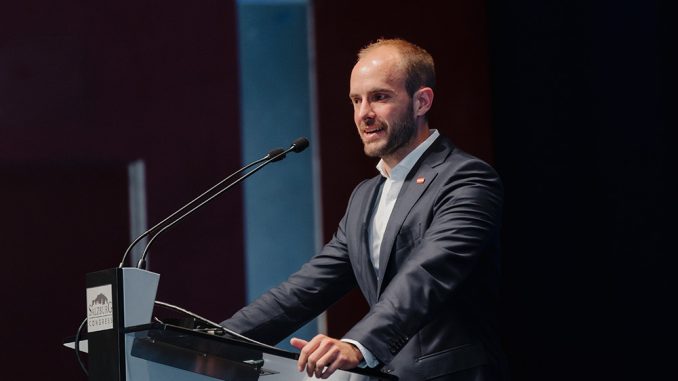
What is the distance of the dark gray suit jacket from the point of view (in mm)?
2158

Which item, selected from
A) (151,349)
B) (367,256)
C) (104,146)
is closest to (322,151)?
(104,146)

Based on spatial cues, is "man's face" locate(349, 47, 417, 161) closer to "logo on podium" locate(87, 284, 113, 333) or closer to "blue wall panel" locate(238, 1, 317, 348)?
"logo on podium" locate(87, 284, 113, 333)

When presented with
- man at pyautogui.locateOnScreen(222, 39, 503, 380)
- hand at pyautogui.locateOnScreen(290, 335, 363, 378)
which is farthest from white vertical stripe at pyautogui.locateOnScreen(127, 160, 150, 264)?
hand at pyautogui.locateOnScreen(290, 335, 363, 378)

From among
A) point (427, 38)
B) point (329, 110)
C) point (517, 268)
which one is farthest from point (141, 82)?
point (517, 268)

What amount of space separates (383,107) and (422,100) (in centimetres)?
14

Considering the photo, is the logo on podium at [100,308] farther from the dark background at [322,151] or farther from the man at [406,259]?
the dark background at [322,151]

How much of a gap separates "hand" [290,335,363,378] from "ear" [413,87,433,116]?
887 millimetres

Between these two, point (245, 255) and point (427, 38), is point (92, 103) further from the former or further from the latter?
point (427, 38)

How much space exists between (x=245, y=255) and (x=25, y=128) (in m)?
1.08

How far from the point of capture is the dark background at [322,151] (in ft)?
12.7

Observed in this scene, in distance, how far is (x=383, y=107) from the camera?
262cm

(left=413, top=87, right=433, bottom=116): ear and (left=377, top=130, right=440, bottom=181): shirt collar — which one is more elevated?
(left=413, top=87, right=433, bottom=116): ear

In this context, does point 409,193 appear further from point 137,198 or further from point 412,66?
point 137,198

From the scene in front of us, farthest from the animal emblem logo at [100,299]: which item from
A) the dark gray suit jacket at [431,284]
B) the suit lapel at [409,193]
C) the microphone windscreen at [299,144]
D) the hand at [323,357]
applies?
the suit lapel at [409,193]
